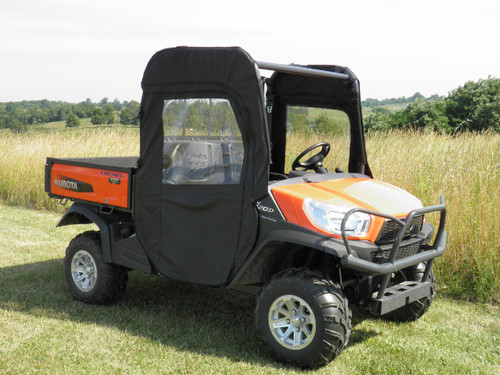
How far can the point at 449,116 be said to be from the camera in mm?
35344

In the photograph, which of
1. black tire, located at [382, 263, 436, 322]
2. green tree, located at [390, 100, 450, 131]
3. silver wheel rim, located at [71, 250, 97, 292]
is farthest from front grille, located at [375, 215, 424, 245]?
green tree, located at [390, 100, 450, 131]

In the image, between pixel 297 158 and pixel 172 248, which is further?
pixel 297 158

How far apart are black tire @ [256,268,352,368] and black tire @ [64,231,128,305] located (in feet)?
5.32

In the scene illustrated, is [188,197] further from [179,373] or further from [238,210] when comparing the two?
[179,373]

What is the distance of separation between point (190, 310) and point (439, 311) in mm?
2257

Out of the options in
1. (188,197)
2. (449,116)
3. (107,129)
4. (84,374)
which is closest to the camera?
(84,374)

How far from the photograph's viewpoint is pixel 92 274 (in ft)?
16.5

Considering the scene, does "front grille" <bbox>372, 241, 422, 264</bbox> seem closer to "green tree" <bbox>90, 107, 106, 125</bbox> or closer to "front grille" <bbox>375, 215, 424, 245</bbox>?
"front grille" <bbox>375, 215, 424, 245</bbox>

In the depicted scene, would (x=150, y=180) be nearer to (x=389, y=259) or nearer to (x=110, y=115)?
(x=389, y=259)

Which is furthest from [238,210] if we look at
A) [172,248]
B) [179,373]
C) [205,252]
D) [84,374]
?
[84,374]

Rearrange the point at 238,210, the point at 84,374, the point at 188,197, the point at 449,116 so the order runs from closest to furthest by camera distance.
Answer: the point at 84,374
the point at 238,210
the point at 188,197
the point at 449,116

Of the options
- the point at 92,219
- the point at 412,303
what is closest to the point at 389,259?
the point at 412,303

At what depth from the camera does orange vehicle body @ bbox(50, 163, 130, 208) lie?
15.2ft

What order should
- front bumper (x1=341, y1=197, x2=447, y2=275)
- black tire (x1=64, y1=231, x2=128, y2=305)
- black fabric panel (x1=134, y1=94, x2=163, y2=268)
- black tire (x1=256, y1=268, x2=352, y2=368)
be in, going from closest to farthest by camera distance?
1. front bumper (x1=341, y1=197, x2=447, y2=275)
2. black tire (x1=256, y1=268, x2=352, y2=368)
3. black fabric panel (x1=134, y1=94, x2=163, y2=268)
4. black tire (x1=64, y1=231, x2=128, y2=305)
